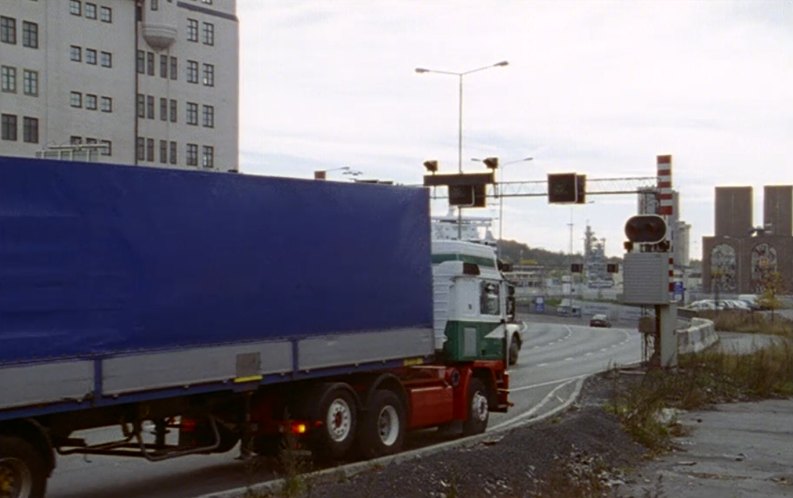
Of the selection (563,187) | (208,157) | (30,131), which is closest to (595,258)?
(208,157)

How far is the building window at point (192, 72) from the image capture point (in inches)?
3415

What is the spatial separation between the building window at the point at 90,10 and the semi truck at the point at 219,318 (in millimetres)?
63025

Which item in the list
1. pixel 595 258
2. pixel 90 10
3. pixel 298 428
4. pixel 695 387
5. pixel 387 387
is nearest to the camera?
pixel 298 428

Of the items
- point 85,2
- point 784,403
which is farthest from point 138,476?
point 85,2

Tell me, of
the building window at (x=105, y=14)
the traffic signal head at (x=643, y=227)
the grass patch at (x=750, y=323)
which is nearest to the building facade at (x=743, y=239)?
the grass patch at (x=750, y=323)

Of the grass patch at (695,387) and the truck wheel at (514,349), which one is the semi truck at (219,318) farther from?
the truck wheel at (514,349)

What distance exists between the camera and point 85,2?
251ft

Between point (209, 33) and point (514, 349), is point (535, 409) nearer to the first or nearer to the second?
point (514, 349)

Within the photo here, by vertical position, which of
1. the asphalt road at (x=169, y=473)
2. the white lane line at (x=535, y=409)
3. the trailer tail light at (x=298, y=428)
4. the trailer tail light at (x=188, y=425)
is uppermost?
the trailer tail light at (x=188, y=425)

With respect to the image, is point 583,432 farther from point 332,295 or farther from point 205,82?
point 205,82

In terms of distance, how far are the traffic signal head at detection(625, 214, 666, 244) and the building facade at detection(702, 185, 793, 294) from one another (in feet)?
414

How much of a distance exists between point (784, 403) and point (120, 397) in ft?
55.2

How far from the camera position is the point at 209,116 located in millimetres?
88562

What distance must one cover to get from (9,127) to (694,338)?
47783 mm
